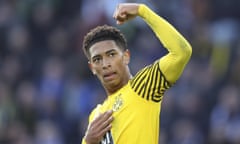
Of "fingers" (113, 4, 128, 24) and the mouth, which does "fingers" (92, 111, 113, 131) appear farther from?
"fingers" (113, 4, 128, 24)

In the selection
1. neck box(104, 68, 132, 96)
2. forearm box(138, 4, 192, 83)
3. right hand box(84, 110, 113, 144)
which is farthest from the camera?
neck box(104, 68, 132, 96)

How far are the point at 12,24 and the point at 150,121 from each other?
9.02 metres

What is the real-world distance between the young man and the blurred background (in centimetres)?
487

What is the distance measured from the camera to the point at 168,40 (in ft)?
26.2

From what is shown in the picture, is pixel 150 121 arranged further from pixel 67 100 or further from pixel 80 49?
pixel 80 49

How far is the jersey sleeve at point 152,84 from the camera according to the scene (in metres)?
8.12

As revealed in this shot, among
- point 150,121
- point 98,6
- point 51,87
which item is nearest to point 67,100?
point 51,87

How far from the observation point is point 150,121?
8180 mm

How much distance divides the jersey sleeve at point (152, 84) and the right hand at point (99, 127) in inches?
11.8

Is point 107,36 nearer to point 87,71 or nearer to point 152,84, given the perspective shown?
A: point 152,84

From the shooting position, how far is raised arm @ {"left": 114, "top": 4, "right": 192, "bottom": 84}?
26.1 ft

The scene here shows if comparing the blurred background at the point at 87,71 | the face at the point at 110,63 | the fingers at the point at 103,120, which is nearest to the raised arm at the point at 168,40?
the face at the point at 110,63

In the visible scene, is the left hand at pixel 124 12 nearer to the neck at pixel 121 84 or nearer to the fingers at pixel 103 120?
the neck at pixel 121 84

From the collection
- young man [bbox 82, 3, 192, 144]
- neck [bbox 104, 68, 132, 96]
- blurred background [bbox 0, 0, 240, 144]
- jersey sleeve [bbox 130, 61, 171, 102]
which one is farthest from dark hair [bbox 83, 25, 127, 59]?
blurred background [bbox 0, 0, 240, 144]
